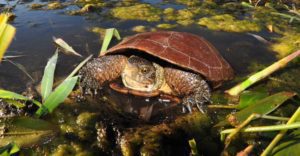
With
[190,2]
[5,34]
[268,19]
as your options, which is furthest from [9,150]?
[190,2]

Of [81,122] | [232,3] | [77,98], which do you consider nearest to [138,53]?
[77,98]

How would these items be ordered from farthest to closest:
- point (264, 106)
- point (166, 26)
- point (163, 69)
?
point (166, 26) < point (163, 69) < point (264, 106)

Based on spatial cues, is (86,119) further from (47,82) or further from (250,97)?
(250,97)

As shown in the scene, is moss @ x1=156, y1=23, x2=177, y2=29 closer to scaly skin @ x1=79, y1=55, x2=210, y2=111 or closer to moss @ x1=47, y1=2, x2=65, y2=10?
scaly skin @ x1=79, y1=55, x2=210, y2=111

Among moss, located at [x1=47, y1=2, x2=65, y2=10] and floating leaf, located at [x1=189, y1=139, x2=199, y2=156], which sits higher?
floating leaf, located at [x1=189, y1=139, x2=199, y2=156]

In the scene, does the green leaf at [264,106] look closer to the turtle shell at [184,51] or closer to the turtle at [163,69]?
the turtle at [163,69]

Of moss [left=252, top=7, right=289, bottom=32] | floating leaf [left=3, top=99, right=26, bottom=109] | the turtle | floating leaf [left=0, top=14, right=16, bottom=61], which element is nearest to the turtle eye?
the turtle
